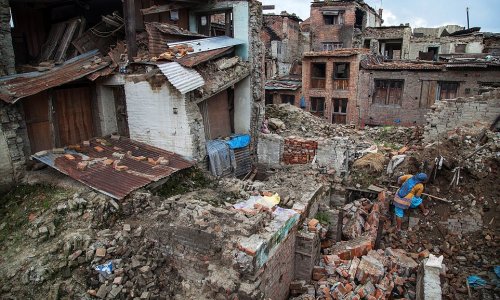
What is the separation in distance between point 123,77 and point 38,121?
257cm

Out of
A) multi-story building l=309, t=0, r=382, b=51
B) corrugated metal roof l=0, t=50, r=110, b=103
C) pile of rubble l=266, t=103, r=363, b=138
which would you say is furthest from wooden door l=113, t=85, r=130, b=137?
multi-story building l=309, t=0, r=382, b=51

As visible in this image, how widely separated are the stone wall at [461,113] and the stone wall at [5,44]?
47.3ft

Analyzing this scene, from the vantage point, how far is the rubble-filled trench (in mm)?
5973

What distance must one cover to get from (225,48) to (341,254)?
23.3 feet

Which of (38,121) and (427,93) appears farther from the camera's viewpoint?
(427,93)

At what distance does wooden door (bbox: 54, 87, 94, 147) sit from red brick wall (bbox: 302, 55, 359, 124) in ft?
47.8

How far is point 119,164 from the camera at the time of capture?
8695mm

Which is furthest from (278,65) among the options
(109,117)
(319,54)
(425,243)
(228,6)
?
(425,243)

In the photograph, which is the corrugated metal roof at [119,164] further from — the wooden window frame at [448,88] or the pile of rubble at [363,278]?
the wooden window frame at [448,88]

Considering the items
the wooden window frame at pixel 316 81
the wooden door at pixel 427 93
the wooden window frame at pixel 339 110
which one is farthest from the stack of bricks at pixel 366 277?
the wooden window frame at pixel 316 81

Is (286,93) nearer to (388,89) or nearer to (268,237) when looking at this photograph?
(388,89)

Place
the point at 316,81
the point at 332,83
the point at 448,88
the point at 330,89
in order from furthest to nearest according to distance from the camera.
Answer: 1. the point at 316,81
2. the point at 330,89
3. the point at 332,83
4. the point at 448,88

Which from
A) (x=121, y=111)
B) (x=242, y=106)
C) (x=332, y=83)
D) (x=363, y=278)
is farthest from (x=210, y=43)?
(x=332, y=83)

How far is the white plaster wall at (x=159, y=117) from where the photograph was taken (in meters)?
9.17
